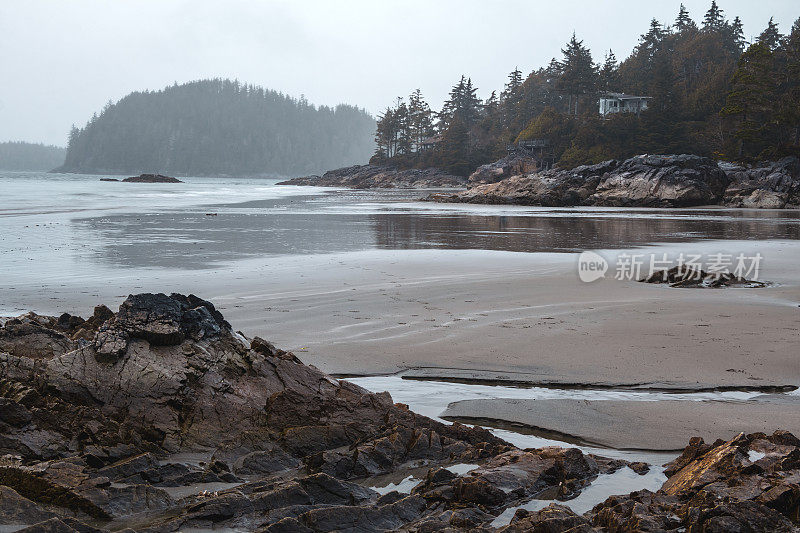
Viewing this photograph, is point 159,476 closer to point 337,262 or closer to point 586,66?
point 337,262

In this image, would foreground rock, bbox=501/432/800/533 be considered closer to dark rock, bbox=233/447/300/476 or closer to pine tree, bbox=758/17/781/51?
dark rock, bbox=233/447/300/476

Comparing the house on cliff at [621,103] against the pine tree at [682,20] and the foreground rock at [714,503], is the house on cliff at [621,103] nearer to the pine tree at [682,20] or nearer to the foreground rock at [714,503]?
the pine tree at [682,20]

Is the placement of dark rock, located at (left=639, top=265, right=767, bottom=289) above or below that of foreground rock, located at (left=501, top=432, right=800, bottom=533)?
above

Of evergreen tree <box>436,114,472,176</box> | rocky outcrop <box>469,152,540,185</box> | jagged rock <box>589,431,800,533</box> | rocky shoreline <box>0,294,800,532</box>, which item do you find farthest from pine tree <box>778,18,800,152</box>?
rocky shoreline <box>0,294,800,532</box>

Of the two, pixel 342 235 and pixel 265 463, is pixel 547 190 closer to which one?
pixel 342 235

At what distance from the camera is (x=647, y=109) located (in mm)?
58281

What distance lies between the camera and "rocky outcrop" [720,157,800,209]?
109ft

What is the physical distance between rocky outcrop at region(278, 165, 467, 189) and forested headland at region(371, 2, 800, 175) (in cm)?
315

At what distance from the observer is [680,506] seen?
2.63 metres

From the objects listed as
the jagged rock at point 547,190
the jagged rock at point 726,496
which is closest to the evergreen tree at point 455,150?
the jagged rock at point 547,190

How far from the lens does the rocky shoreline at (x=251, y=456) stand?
8.38 ft

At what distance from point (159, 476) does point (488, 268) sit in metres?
7.79

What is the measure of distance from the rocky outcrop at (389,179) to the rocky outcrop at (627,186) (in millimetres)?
32886

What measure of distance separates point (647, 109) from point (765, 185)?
25060 millimetres
